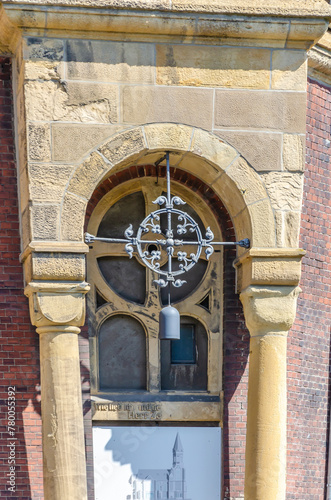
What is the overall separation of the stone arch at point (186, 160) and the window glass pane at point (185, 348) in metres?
1.50

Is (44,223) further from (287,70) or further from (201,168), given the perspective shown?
(287,70)

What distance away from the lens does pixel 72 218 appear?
26.7ft

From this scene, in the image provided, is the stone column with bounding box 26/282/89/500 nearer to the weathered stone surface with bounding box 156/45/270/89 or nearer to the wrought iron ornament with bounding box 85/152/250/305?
the wrought iron ornament with bounding box 85/152/250/305

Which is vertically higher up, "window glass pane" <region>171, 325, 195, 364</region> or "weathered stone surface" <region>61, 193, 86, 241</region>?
"weathered stone surface" <region>61, 193, 86, 241</region>

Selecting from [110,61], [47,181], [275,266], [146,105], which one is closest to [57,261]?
[47,181]

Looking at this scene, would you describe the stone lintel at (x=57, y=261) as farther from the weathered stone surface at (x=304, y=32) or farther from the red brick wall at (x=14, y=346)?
the weathered stone surface at (x=304, y=32)

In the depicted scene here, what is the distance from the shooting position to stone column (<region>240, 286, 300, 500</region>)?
27.2 feet

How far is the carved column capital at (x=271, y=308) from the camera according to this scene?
8383 millimetres

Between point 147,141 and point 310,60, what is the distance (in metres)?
2.12

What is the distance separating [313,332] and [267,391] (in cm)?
159

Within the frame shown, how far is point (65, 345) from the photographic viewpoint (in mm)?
8133

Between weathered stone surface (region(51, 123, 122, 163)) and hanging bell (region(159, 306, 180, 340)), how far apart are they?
59.1 inches

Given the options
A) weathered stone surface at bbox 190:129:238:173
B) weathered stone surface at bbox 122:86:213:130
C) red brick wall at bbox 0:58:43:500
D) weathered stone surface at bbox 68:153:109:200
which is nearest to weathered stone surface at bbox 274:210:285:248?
weathered stone surface at bbox 190:129:238:173

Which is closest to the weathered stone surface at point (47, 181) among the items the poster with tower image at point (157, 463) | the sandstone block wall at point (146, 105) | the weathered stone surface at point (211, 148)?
the sandstone block wall at point (146, 105)
